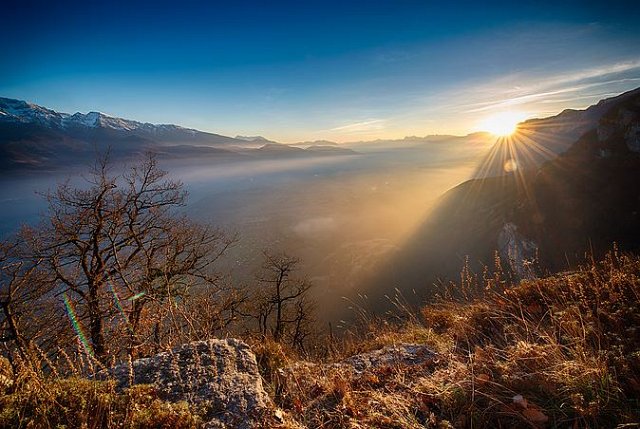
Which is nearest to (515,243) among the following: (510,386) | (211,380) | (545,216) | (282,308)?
(545,216)

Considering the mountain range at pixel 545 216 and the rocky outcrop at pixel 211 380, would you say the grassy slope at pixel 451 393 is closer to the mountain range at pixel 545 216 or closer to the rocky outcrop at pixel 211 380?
the rocky outcrop at pixel 211 380

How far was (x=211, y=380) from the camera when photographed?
305 centimetres

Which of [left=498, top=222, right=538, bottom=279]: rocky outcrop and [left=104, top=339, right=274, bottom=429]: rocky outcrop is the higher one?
[left=104, top=339, right=274, bottom=429]: rocky outcrop

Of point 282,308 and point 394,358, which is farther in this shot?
point 282,308

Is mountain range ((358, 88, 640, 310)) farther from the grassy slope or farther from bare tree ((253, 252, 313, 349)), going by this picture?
the grassy slope

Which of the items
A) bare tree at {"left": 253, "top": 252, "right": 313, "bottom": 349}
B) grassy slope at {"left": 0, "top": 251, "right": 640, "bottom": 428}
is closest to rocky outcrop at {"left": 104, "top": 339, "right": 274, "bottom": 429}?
grassy slope at {"left": 0, "top": 251, "right": 640, "bottom": 428}

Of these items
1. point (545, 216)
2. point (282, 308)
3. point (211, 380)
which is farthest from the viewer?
point (545, 216)

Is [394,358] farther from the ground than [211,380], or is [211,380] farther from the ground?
[211,380]

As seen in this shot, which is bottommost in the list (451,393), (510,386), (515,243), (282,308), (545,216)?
(282,308)

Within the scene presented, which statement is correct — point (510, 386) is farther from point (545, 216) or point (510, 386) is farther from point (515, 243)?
point (545, 216)

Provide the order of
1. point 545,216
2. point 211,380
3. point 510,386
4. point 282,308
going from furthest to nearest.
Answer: point 545,216 → point 282,308 → point 211,380 → point 510,386

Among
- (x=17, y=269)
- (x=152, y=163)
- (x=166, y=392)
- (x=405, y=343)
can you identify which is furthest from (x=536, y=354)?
(x=152, y=163)

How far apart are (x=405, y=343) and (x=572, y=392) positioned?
9.15ft

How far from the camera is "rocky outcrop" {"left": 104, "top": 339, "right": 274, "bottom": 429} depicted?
8.48 ft
